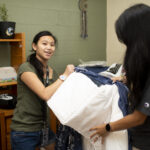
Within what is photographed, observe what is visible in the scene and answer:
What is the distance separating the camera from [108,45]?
10.7 ft

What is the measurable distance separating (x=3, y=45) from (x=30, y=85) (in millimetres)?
1167

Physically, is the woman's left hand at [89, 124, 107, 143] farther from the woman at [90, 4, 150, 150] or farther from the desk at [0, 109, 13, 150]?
the desk at [0, 109, 13, 150]

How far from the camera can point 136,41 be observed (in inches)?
34.8

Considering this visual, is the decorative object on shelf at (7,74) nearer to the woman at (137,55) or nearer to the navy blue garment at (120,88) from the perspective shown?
the navy blue garment at (120,88)

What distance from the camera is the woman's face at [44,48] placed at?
1.56 m

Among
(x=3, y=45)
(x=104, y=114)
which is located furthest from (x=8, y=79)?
(x=104, y=114)

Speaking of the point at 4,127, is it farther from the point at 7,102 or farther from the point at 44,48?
the point at 44,48

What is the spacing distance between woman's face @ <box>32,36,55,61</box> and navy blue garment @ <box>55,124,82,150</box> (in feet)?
1.78

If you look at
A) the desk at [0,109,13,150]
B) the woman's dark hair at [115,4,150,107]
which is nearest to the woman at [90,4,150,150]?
the woman's dark hair at [115,4,150,107]

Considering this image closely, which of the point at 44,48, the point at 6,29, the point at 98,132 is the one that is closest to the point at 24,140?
the point at 98,132

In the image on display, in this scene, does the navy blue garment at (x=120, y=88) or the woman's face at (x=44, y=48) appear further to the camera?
the woman's face at (x=44, y=48)

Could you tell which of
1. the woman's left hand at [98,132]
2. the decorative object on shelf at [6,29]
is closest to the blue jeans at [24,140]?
the woman's left hand at [98,132]

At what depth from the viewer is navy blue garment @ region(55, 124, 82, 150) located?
1326 mm

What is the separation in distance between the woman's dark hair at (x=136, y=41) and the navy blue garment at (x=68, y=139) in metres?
0.58
